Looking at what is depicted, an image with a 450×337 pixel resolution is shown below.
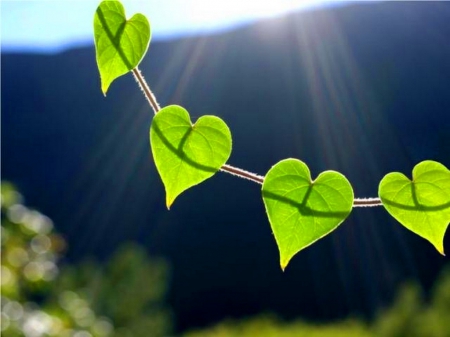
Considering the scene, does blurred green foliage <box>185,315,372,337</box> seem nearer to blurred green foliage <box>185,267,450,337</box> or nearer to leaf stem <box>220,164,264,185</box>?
blurred green foliage <box>185,267,450,337</box>

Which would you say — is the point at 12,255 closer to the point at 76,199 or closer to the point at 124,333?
the point at 124,333

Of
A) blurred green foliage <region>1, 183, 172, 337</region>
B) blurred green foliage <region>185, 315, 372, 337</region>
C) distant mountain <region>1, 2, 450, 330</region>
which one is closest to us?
blurred green foliage <region>1, 183, 172, 337</region>

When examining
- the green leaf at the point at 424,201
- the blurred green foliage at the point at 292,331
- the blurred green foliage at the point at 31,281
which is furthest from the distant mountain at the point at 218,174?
the green leaf at the point at 424,201

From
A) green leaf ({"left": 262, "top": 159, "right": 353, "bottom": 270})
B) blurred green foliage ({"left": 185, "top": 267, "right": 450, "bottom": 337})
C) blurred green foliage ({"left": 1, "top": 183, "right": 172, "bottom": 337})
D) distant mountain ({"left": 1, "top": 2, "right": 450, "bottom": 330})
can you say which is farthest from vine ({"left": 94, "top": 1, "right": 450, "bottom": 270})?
distant mountain ({"left": 1, "top": 2, "right": 450, "bottom": 330})

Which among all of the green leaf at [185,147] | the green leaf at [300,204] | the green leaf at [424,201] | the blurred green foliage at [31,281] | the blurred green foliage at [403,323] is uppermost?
the blurred green foliage at [31,281]

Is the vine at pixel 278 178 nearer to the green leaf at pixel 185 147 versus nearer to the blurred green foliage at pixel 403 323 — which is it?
the green leaf at pixel 185 147

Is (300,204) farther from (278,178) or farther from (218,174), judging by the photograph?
(218,174)

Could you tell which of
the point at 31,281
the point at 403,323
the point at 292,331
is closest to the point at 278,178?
the point at 31,281

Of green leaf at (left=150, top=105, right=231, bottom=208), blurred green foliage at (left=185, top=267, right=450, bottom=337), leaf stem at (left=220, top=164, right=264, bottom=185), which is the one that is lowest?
blurred green foliage at (left=185, top=267, right=450, bottom=337)
